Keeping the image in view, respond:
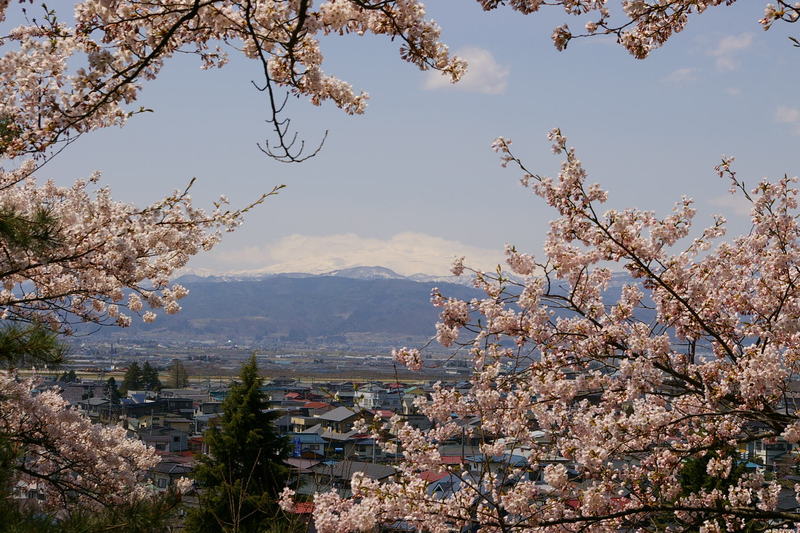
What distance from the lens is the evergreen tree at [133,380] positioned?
254 feet

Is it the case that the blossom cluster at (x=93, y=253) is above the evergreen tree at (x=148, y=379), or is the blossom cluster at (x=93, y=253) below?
above

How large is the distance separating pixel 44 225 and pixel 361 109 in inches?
101

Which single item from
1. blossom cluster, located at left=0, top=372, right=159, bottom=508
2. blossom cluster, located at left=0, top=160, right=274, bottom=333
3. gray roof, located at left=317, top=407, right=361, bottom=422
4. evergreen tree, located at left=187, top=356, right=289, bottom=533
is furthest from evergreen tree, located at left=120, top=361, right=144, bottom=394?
blossom cluster, located at left=0, top=160, right=274, bottom=333

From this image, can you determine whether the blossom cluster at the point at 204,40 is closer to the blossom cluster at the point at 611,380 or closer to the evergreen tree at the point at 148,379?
the blossom cluster at the point at 611,380

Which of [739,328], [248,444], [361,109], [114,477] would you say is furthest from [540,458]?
[248,444]

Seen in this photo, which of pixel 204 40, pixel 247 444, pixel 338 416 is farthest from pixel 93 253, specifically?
pixel 338 416

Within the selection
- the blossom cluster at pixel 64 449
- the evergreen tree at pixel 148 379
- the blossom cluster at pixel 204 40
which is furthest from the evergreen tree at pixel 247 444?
the evergreen tree at pixel 148 379

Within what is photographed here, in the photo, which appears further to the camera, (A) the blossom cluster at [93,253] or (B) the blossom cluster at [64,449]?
(B) the blossom cluster at [64,449]

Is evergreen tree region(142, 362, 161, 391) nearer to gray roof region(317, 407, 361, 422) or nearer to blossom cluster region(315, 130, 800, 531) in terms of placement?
gray roof region(317, 407, 361, 422)

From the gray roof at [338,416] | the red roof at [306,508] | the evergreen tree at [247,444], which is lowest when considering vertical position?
the gray roof at [338,416]

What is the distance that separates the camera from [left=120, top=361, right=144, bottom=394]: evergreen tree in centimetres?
7750

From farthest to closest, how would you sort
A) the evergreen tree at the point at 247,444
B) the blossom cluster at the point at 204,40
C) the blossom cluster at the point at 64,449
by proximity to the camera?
1. the evergreen tree at the point at 247,444
2. the blossom cluster at the point at 64,449
3. the blossom cluster at the point at 204,40

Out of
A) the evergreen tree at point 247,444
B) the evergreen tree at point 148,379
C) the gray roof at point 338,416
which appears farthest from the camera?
the evergreen tree at point 148,379

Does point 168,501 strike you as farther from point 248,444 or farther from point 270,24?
point 248,444
